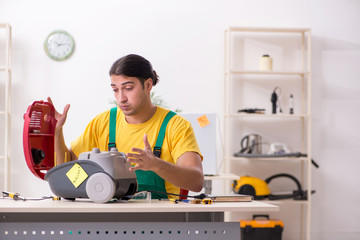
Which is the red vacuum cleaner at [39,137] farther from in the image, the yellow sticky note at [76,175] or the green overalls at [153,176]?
the green overalls at [153,176]

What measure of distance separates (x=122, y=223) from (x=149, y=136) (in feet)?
1.84

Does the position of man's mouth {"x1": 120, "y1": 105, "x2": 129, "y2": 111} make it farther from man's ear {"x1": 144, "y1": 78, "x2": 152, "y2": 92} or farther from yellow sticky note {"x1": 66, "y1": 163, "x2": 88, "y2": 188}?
yellow sticky note {"x1": 66, "y1": 163, "x2": 88, "y2": 188}

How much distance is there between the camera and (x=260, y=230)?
456cm

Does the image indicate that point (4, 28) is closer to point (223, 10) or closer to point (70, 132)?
point (70, 132)

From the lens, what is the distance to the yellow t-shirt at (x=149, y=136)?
2135mm

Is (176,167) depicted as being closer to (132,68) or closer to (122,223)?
(122,223)

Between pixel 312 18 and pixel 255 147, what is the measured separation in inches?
57.4

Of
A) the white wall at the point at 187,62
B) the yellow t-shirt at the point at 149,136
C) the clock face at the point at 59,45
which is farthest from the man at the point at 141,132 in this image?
the clock face at the point at 59,45

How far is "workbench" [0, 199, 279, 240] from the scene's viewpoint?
1669mm

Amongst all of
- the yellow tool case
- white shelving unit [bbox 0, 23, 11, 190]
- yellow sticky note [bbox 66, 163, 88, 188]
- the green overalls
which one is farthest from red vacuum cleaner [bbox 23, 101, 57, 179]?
the yellow tool case

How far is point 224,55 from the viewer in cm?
499

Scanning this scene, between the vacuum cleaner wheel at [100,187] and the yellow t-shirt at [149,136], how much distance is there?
1.46 feet

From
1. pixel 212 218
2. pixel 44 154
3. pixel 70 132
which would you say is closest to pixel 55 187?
Result: pixel 44 154

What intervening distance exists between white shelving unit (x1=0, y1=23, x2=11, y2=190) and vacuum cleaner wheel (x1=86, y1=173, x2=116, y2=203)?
3.08m
